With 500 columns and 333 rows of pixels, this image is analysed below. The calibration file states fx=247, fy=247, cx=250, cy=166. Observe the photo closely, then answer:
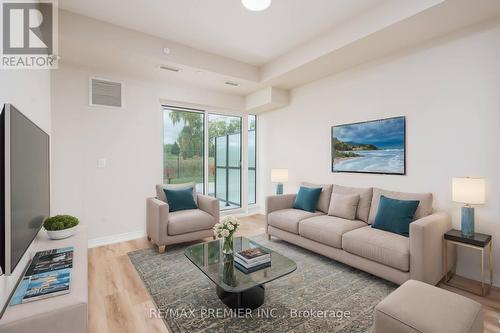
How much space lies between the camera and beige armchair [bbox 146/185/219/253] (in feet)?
10.4

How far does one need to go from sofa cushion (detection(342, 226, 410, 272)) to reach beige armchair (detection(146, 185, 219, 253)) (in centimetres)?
184

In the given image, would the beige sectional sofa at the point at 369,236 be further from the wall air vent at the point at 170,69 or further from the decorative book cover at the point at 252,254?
the wall air vent at the point at 170,69

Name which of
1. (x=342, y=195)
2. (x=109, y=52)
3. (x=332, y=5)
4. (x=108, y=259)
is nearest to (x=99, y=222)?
(x=108, y=259)

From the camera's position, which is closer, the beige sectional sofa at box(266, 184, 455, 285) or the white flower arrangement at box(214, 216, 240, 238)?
the white flower arrangement at box(214, 216, 240, 238)

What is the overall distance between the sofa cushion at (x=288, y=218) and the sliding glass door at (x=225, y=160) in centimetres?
179

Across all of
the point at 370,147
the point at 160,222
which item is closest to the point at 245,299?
the point at 160,222

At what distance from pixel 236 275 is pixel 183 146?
10.3ft

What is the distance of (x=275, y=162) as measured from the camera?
5.07 m

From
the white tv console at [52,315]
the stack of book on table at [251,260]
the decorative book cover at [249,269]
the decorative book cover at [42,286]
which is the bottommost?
Result: the decorative book cover at [249,269]

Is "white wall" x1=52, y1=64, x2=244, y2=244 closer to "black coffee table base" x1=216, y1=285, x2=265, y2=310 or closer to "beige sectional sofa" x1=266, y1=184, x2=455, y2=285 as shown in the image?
"beige sectional sofa" x1=266, y1=184, x2=455, y2=285

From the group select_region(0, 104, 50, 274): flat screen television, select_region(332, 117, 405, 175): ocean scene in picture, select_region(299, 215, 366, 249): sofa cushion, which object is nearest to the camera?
select_region(0, 104, 50, 274): flat screen television

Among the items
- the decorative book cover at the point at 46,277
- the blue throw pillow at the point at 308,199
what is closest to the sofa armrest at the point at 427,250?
the blue throw pillow at the point at 308,199

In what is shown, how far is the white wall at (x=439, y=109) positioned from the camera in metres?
2.42

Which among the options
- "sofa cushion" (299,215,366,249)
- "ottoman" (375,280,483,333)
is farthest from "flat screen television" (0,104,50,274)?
"sofa cushion" (299,215,366,249)
